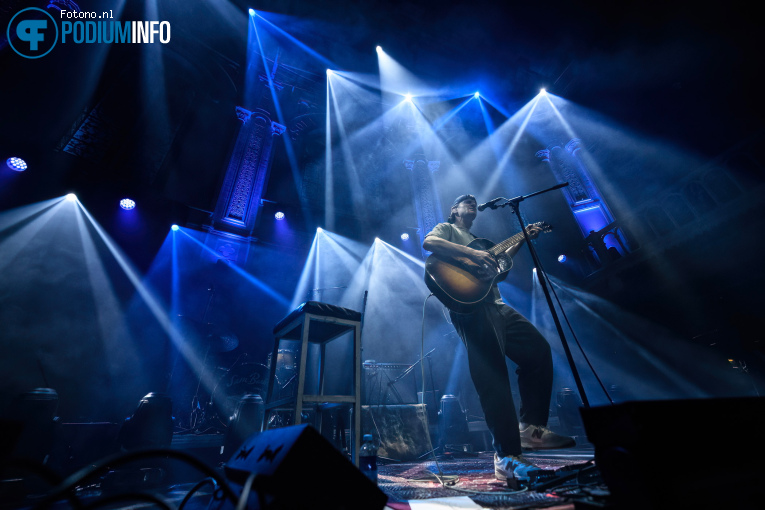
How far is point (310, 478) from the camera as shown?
3.22ft

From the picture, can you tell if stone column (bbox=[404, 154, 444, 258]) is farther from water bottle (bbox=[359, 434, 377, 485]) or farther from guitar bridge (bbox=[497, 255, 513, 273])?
water bottle (bbox=[359, 434, 377, 485])

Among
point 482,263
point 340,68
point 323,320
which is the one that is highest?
point 340,68

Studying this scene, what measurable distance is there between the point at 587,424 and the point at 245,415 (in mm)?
4673

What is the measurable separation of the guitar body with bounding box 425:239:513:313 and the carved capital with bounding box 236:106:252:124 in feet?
35.9

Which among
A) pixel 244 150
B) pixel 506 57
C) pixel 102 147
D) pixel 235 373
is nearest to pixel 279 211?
pixel 244 150

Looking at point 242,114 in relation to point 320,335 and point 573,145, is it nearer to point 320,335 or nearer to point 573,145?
point 320,335

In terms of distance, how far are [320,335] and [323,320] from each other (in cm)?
68

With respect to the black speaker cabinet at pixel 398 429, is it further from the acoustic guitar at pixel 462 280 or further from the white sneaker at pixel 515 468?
the acoustic guitar at pixel 462 280

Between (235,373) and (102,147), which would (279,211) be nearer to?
(102,147)

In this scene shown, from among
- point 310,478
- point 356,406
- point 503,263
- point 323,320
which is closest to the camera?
point 310,478

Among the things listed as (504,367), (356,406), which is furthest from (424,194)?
(356,406)

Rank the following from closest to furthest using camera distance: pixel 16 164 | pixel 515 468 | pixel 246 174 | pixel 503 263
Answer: pixel 515 468 < pixel 503 263 < pixel 16 164 < pixel 246 174

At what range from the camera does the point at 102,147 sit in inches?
307

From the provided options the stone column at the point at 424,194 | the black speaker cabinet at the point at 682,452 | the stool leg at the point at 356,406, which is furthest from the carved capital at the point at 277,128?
the black speaker cabinet at the point at 682,452
